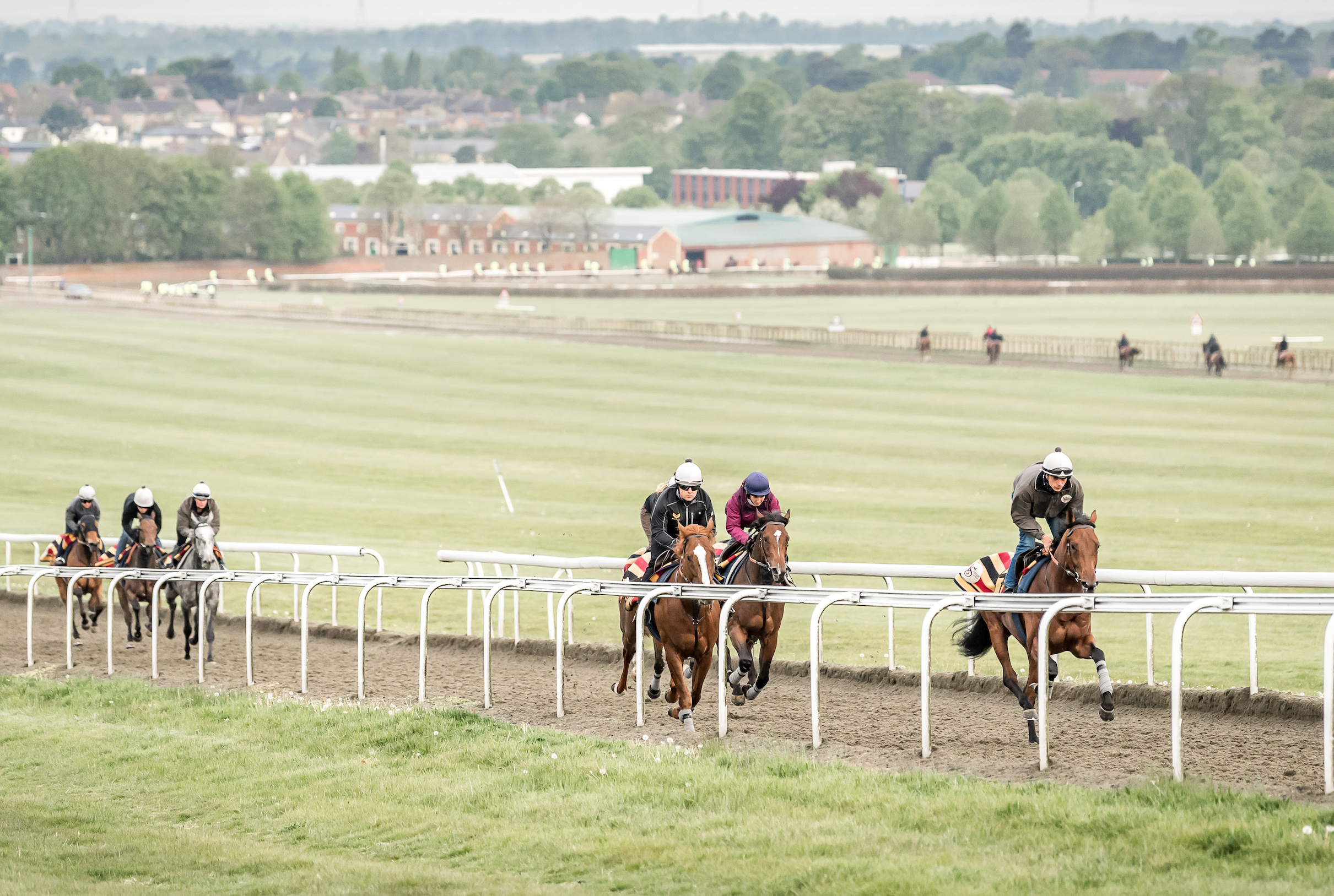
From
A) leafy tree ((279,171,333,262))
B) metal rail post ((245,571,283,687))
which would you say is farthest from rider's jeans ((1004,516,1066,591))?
leafy tree ((279,171,333,262))

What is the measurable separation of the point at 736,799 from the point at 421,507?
2240 centimetres

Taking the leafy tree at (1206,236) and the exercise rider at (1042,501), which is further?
the leafy tree at (1206,236)

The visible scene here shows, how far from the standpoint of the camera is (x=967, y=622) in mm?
13312

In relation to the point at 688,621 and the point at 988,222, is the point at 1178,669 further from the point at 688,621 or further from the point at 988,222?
the point at 988,222

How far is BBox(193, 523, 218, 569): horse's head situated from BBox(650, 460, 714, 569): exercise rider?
6.62m

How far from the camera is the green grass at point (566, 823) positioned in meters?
8.53

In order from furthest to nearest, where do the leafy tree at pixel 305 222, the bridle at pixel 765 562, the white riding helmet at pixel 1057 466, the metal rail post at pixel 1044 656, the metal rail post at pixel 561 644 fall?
the leafy tree at pixel 305 222
the metal rail post at pixel 561 644
the bridle at pixel 765 562
the white riding helmet at pixel 1057 466
the metal rail post at pixel 1044 656

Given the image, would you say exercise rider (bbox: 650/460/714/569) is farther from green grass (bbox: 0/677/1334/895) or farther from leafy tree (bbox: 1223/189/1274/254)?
leafy tree (bbox: 1223/189/1274/254)

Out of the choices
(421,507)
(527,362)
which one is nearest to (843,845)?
(421,507)

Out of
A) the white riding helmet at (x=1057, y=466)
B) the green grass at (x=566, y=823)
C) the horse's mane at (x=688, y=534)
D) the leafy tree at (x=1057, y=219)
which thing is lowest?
the green grass at (x=566, y=823)

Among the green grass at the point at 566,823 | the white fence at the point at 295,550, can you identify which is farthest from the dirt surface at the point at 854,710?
the green grass at the point at 566,823

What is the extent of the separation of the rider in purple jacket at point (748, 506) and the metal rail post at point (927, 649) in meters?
2.26

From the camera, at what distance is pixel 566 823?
10.1m

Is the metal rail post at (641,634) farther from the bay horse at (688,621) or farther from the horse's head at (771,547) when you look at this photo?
the horse's head at (771,547)
